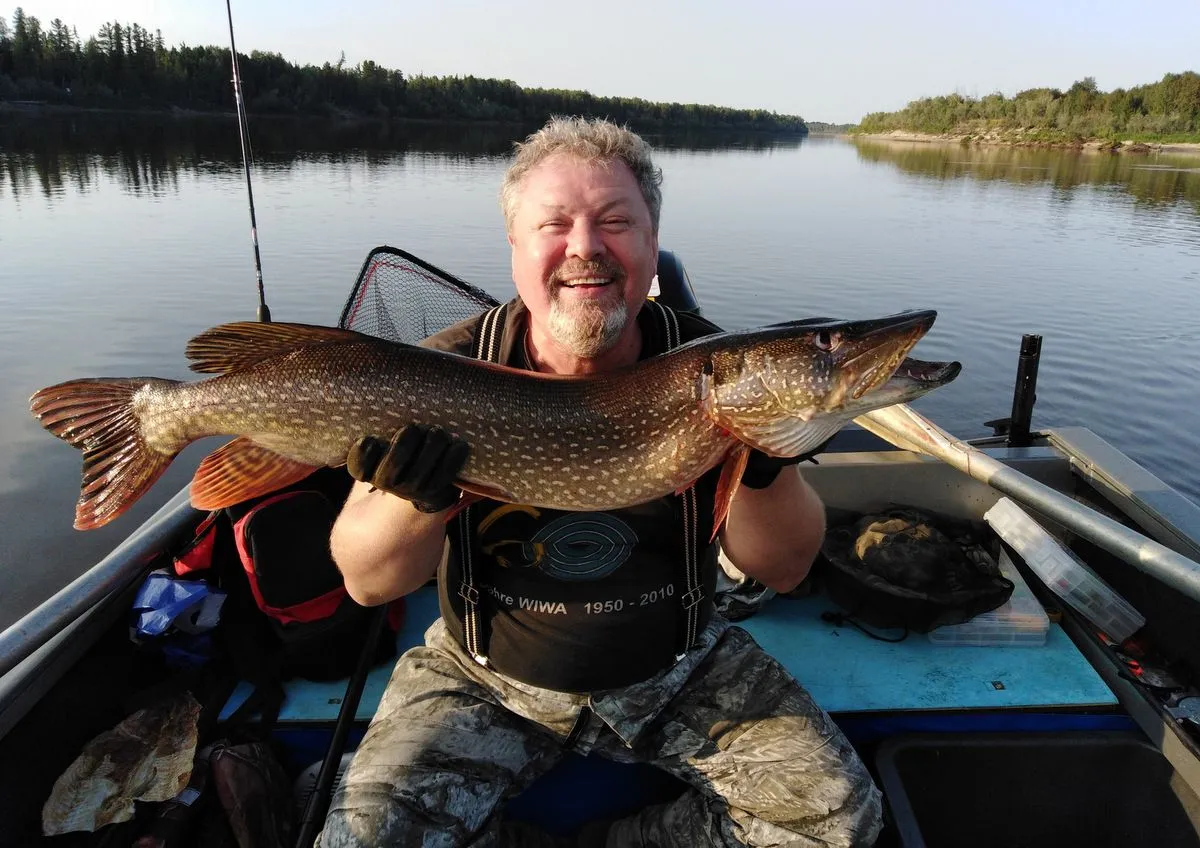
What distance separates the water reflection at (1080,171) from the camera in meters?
27.2

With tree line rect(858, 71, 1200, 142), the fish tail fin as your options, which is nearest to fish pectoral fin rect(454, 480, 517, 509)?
the fish tail fin

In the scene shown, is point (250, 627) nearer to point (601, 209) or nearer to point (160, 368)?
point (601, 209)

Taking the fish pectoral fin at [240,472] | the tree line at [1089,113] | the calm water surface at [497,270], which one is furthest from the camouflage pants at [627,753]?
the tree line at [1089,113]

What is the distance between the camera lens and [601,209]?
222 cm

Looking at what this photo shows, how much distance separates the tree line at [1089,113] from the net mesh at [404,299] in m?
71.1

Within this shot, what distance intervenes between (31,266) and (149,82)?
60.2 meters

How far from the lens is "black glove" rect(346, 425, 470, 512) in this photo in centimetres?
186

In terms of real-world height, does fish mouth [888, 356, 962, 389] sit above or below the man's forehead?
below

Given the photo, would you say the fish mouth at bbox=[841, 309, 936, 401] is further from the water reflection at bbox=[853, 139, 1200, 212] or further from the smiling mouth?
the water reflection at bbox=[853, 139, 1200, 212]

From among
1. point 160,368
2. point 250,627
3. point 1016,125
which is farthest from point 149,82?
point 1016,125

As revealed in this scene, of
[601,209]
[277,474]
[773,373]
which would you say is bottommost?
[277,474]

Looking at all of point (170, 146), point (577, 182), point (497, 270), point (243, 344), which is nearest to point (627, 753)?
point (243, 344)

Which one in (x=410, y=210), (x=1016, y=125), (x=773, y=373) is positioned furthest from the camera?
(x=1016, y=125)

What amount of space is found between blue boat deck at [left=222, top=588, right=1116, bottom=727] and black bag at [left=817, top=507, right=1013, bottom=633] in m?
0.12
